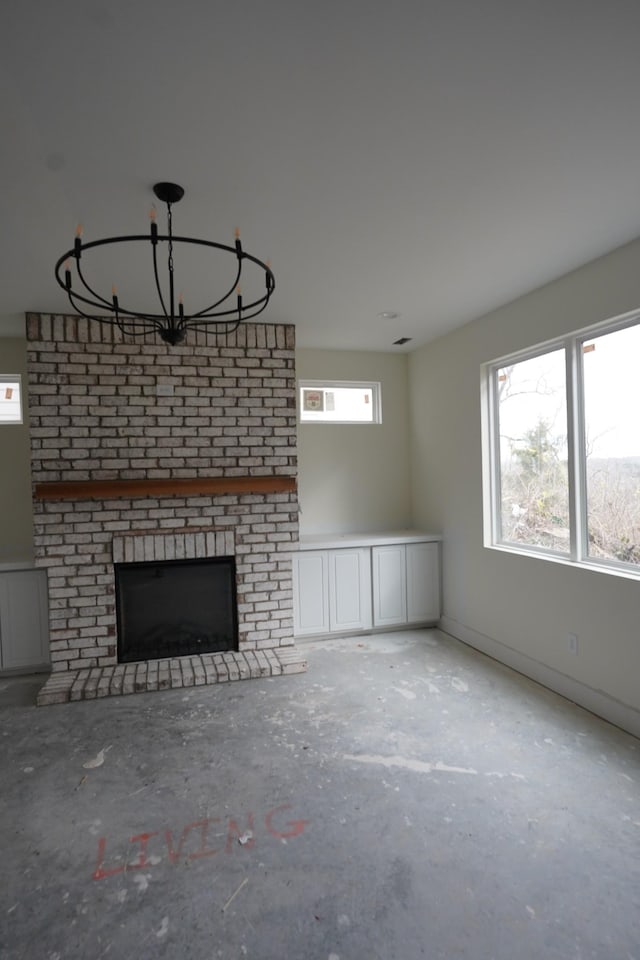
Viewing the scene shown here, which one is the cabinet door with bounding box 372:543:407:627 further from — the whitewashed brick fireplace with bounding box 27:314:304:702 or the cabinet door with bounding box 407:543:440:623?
the whitewashed brick fireplace with bounding box 27:314:304:702

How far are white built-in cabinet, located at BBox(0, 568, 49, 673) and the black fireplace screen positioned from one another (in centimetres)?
57

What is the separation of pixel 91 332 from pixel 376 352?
2593 mm

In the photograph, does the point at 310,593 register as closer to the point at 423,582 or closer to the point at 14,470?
the point at 423,582

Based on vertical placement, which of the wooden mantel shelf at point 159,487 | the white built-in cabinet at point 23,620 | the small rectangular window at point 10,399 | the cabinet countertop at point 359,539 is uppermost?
the small rectangular window at point 10,399

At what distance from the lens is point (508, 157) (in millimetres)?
2092

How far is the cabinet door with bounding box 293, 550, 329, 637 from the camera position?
4590 mm

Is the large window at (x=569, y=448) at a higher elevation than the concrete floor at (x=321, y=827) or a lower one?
higher

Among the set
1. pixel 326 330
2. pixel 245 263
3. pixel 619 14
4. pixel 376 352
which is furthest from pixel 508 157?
pixel 376 352

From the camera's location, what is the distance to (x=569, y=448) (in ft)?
11.3

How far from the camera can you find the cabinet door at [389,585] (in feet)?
15.8

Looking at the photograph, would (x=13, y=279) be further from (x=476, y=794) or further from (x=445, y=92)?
(x=476, y=794)

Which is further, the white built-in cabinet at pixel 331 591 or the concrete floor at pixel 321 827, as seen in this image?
the white built-in cabinet at pixel 331 591

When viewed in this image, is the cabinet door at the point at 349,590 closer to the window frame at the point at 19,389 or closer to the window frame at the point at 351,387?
the window frame at the point at 351,387

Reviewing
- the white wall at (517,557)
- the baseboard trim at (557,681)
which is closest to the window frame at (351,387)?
the white wall at (517,557)
